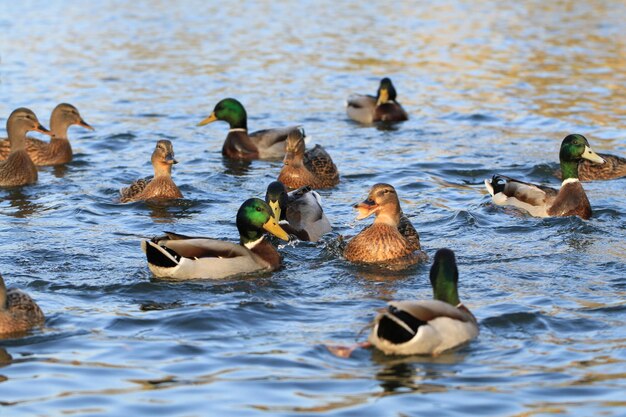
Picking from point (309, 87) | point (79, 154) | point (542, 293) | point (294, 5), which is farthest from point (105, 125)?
point (294, 5)

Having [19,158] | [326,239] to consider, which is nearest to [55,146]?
[19,158]

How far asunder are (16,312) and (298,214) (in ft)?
12.5

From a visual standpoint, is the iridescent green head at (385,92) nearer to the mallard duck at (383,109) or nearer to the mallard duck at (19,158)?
the mallard duck at (383,109)

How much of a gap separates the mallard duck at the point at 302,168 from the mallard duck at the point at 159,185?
4.66 feet

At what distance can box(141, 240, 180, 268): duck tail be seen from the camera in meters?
10.1

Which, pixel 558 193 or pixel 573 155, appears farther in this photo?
pixel 573 155

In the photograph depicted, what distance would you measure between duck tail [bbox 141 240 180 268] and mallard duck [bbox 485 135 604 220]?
4.51m

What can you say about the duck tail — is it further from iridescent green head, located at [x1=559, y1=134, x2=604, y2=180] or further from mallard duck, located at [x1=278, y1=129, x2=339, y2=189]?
iridescent green head, located at [x1=559, y1=134, x2=604, y2=180]

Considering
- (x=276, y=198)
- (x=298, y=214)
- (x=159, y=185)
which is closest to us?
(x=276, y=198)

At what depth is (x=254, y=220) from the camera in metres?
10.7

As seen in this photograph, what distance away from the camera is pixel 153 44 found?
27.7 m

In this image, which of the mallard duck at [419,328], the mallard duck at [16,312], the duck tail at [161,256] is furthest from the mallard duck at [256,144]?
the mallard duck at [419,328]

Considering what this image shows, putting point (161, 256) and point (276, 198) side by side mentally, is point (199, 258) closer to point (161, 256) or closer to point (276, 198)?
point (161, 256)

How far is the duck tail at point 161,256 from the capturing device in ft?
33.1
